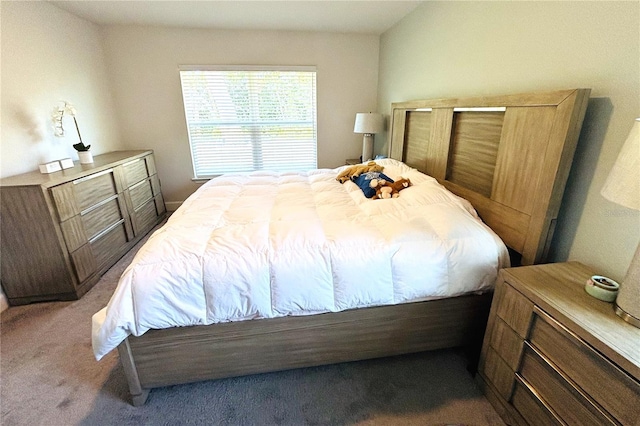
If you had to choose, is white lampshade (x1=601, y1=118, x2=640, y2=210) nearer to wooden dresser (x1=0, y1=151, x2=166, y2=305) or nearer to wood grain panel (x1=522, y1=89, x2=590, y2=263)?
wood grain panel (x1=522, y1=89, x2=590, y2=263)

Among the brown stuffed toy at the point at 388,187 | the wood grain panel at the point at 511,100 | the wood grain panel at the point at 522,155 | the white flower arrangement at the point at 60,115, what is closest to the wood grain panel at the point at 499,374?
the wood grain panel at the point at 522,155

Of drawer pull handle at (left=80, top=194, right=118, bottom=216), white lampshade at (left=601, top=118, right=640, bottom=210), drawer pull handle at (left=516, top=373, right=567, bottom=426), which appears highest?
white lampshade at (left=601, top=118, right=640, bottom=210)

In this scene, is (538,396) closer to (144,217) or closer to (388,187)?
(388,187)

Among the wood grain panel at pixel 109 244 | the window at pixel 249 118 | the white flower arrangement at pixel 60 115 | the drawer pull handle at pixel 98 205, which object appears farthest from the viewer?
the window at pixel 249 118

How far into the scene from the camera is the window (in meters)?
3.67

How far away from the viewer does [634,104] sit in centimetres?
113

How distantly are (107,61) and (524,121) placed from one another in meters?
4.25

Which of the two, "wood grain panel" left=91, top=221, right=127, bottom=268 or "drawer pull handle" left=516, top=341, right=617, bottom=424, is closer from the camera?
"drawer pull handle" left=516, top=341, right=617, bottom=424

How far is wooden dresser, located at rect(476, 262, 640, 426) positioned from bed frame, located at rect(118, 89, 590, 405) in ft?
0.77

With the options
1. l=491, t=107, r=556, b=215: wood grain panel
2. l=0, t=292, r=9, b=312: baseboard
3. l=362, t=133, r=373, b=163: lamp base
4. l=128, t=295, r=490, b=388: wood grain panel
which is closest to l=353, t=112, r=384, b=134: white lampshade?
l=362, t=133, r=373, b=163: lamp base

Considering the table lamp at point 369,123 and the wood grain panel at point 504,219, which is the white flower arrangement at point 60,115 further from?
the wood grain panel at point 504,219

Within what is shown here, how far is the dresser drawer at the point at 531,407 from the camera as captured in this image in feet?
3.58

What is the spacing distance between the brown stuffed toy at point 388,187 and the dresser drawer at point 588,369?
111 centimetres

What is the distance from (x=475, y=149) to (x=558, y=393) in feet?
4.56
